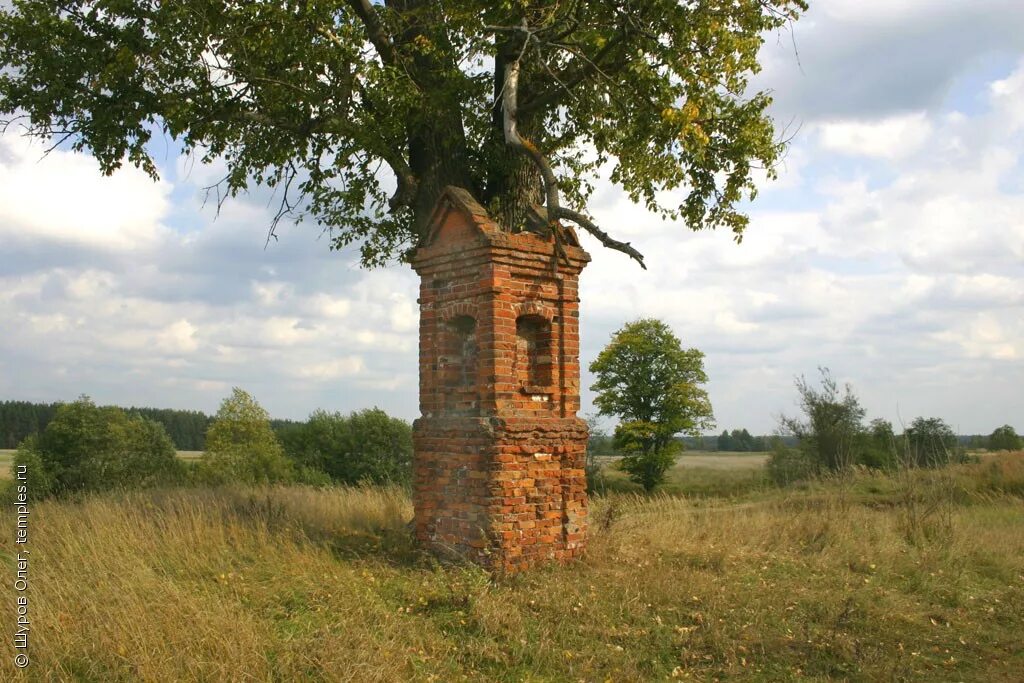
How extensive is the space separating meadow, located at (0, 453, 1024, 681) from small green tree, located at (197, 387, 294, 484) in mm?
25529

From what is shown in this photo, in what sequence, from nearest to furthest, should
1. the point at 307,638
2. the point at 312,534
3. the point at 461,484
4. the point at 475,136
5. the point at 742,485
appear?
the point at 307,638
the point at 461,484
the point at 312,534
the point at 475,136
the point at 742,485

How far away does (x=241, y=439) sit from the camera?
129ft

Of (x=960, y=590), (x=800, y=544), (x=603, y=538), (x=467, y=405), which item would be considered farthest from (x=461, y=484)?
(x=960, y=590)

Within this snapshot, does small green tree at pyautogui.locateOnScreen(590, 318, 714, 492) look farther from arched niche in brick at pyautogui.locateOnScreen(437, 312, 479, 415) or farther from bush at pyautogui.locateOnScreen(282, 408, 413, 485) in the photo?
arched niche in brick at pyautogui.locateOnScreen(437, 312, 479, 415)

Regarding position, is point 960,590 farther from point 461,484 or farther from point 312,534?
point 312,534

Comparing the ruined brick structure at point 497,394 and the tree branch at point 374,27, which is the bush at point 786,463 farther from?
the tree branch at point 374,27

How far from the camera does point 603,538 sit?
9500 mm

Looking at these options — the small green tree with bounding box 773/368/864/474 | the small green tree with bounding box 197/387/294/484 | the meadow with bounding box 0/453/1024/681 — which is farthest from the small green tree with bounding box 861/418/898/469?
the small green tree with bounding box 197/387/294/484

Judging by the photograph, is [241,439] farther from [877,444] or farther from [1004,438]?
[1004,438]

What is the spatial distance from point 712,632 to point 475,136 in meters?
6.35

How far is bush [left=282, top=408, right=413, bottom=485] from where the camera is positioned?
3353 cm

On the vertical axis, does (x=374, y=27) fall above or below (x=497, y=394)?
above

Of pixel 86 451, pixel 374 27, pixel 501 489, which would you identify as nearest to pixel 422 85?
pixel 374 27

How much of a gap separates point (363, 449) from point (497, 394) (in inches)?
1051
